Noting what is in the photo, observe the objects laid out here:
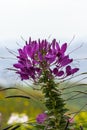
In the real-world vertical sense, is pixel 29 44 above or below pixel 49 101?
above

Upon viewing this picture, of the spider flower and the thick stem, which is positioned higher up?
the spider flower

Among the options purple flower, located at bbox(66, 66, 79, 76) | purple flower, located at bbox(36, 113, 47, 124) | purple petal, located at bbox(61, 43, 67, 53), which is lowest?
purple flower, located at bbox(36, 113, 47, 124)

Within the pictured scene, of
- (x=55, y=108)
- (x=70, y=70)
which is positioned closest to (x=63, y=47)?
(x=70, y=70)

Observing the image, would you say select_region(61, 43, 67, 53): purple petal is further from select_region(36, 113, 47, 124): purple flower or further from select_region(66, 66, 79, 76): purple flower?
select_region(36, 113, 47, 124): purple flower

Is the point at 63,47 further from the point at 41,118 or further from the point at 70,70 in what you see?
the point at 41,118

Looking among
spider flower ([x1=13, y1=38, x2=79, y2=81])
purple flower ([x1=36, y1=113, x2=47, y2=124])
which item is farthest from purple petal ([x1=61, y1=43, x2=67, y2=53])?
purple flower ([x1=36, y1=113, x2=47, y2=124])

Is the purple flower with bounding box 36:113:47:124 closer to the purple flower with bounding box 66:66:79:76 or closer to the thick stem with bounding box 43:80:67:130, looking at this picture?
the thick stem with bounding box 43:80:67:130

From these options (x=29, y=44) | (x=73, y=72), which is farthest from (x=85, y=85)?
(x=29, y=44)

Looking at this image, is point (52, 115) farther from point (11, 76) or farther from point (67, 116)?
point (11, 76)
